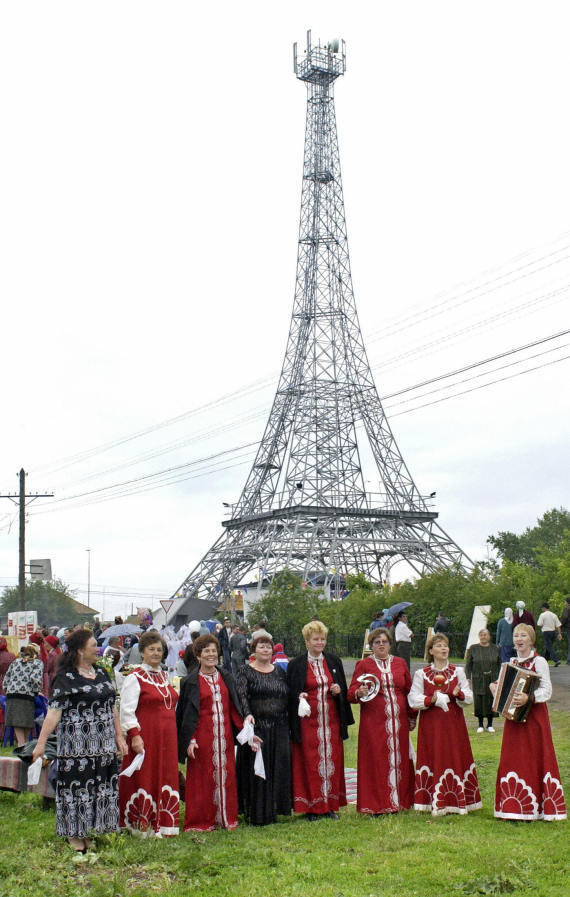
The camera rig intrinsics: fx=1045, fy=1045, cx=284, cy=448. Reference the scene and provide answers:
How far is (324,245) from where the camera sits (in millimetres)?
66750

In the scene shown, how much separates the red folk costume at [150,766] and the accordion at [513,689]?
3.01 metres

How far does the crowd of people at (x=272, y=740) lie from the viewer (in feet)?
28.7

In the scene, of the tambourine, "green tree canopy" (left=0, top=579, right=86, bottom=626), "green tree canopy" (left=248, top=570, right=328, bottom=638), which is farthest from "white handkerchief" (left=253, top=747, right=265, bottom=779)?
"green tree canopy" (left=0, top=579, right=86, bottom=626)

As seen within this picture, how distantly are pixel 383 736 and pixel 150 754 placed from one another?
2.26m

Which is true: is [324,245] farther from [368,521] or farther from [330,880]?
[330,880]

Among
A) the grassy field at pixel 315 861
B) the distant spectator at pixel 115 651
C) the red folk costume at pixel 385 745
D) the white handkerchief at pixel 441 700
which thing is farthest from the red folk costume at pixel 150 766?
the distant spectator at pixel 115 651

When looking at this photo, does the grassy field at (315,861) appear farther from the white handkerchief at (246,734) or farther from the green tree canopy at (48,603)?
the green tree canopy at (48,603)

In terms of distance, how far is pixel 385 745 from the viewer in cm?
1004

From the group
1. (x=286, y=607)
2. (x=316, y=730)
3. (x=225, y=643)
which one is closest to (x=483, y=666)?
(x=316, y=730)

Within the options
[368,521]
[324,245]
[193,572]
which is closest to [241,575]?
[193,572]

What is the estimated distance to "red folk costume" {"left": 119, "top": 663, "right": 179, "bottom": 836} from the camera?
9.30m

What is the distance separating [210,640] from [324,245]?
58.9 m

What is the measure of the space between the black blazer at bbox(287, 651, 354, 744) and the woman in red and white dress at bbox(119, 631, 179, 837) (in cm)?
127

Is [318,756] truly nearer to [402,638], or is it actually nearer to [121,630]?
[402,638]
